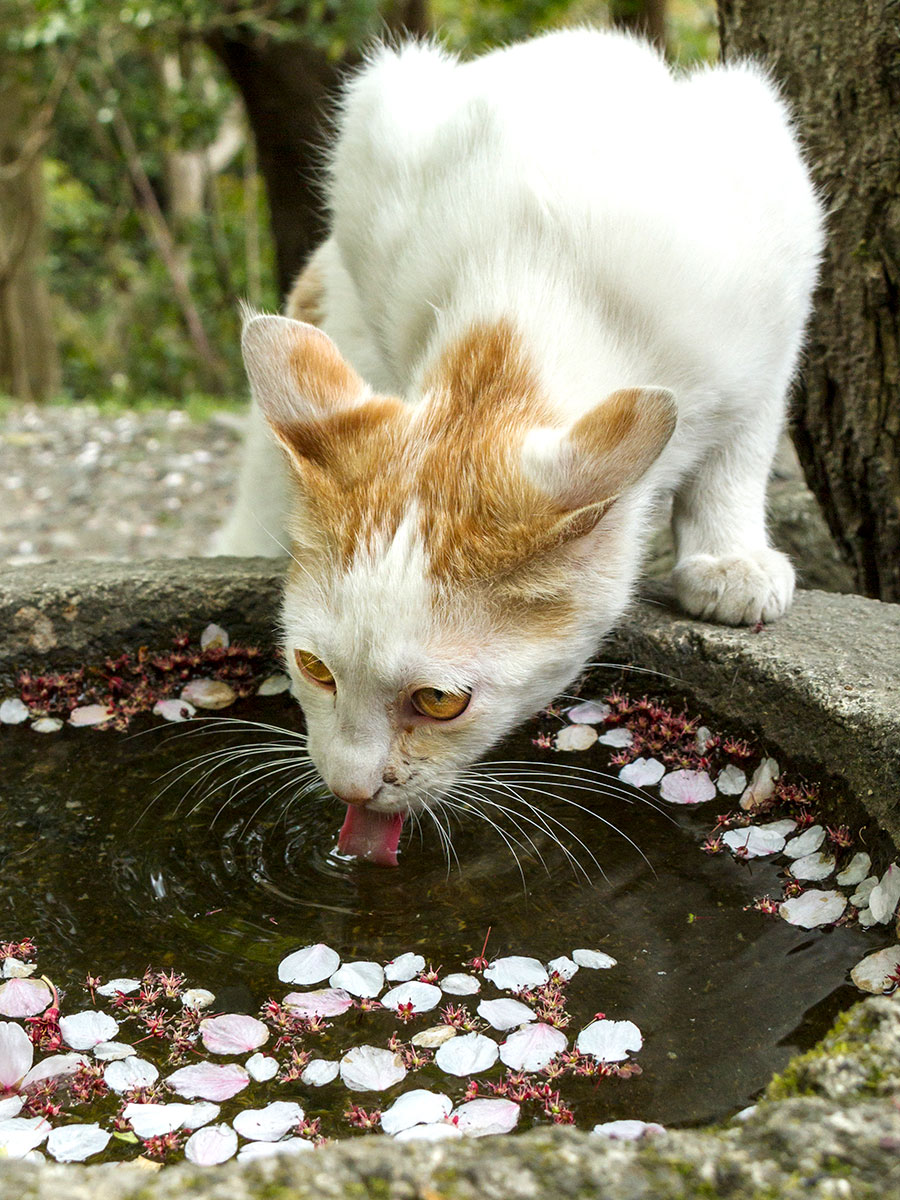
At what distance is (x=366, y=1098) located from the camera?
5.17ft

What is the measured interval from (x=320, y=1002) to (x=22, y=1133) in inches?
17.3

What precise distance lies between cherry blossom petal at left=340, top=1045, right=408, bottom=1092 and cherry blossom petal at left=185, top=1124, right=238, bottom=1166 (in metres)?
0.18

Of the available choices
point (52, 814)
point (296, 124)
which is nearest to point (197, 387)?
point (296, 124)

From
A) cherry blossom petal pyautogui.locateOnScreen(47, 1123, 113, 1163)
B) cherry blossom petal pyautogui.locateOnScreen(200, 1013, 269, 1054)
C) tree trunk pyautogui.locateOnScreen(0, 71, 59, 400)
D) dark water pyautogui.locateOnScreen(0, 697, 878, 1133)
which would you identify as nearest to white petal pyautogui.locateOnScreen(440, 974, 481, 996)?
dark water pyautogui.locateOnScreen(0, 697, 878, 1133)

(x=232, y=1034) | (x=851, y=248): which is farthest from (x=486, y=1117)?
(x=851, y=248)

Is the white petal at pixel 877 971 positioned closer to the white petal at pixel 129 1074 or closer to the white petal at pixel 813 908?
the white petal at pixel 813 908

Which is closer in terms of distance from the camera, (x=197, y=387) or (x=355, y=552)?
(x=355, y=552)

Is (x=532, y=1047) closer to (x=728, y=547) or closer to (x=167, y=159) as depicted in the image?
(x=728, y=547)

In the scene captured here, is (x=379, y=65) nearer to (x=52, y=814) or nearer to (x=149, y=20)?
(x=52, y=814)

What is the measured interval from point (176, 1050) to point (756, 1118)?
2.83 ft

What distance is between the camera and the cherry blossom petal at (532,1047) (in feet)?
5.30

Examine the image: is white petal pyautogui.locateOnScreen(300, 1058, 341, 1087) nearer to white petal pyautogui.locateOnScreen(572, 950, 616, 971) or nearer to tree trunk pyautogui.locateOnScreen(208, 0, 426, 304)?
white petal pyautogui.locateOnScreen(572, 950, 616, 971)

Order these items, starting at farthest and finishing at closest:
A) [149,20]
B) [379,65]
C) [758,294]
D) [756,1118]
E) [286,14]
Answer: [286,14] < [149,20] < [379,65] < [758,294] < [756,1118]

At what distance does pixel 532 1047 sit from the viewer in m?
1.64
